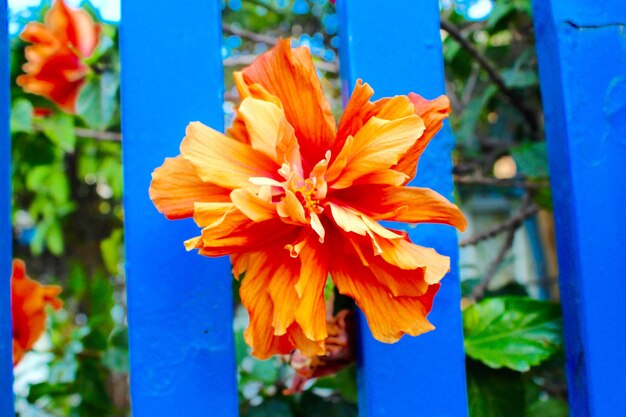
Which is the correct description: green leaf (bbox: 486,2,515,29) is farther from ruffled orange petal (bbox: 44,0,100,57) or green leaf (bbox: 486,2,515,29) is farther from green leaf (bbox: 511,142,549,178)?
ruffled orange petal (bbox: 44,0,100,57)

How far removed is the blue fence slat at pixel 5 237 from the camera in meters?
0.60

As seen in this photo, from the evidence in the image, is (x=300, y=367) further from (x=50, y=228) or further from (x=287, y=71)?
(x=50, y=228)

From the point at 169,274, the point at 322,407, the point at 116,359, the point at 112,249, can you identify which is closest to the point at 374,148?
the point at 169,274

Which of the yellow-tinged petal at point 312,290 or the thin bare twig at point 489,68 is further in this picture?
the thin bare twig at point 489,68

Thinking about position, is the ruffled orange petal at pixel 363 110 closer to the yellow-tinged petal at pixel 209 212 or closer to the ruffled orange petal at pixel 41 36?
the yellow-tinged petal at pixel 209 212

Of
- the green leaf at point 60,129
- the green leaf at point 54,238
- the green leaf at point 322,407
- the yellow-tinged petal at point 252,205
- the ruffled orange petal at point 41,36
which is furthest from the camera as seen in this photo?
the green leaf at point 54,238

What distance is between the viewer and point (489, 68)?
3.55 ft

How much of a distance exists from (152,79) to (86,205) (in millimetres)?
1469

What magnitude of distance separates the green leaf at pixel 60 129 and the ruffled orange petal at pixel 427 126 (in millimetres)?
733

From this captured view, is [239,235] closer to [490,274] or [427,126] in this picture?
[427,126]

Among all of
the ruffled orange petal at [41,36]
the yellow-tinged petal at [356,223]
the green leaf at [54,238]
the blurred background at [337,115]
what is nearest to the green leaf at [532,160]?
the blurred background at [337,115]

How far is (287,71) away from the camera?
55 cm

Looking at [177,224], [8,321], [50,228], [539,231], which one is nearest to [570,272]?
[177,224]

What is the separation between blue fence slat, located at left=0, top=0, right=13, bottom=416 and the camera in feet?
1.96
